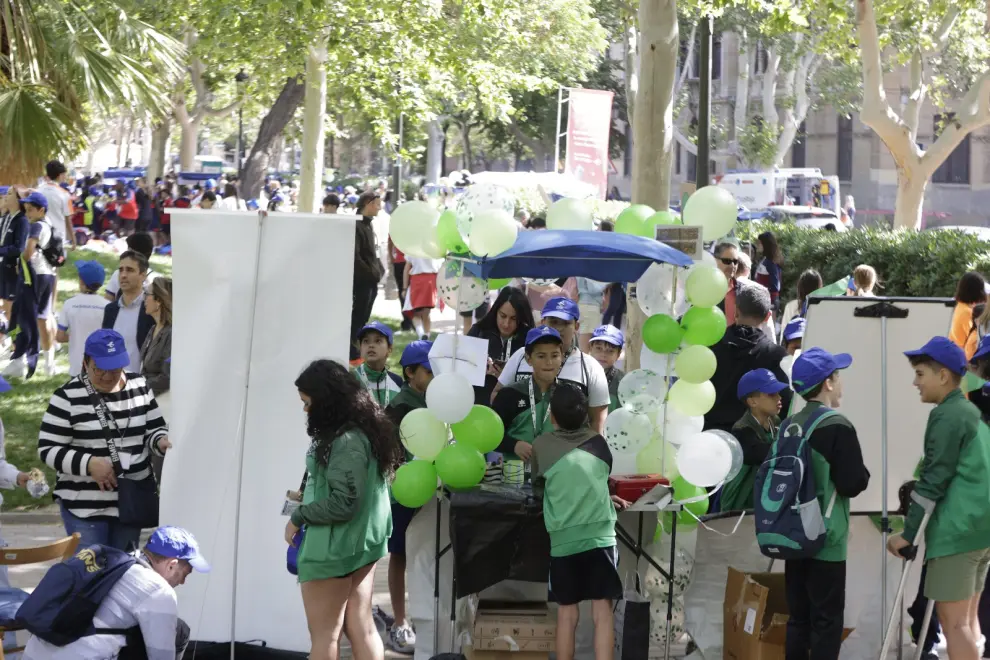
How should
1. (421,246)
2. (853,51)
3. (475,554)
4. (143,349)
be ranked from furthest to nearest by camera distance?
(853,51), (143,349), (421,246), (475,554)

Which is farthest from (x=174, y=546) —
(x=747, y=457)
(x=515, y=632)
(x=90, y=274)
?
(x=90, y=274)

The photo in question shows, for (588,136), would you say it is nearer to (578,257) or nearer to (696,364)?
(696,364)

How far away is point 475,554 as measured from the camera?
6.42 metres

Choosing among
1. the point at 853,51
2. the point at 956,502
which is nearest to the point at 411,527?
the point at 956,502

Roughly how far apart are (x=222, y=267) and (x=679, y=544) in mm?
2914

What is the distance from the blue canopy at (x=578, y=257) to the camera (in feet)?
21.0

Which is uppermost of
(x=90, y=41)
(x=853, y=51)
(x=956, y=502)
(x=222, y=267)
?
(x=853, y=51)

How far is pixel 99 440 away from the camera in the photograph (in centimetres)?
622

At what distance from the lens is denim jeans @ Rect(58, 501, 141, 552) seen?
6.30 m

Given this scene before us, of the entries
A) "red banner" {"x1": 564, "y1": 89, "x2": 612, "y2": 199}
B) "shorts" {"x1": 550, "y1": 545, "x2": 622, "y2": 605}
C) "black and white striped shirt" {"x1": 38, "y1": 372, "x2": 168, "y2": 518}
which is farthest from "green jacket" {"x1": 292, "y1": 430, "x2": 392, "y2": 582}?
"red banner" {"x1": 564, "y1": 89, "x2": 612, "y2": 199}

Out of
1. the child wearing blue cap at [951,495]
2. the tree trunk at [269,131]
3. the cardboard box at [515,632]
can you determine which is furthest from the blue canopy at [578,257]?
the tree trunk at [269,131]

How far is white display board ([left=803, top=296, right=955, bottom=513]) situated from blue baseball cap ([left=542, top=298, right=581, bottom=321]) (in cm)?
154

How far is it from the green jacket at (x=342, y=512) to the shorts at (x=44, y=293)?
8391mm

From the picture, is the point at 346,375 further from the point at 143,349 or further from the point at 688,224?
the point at 143,349
